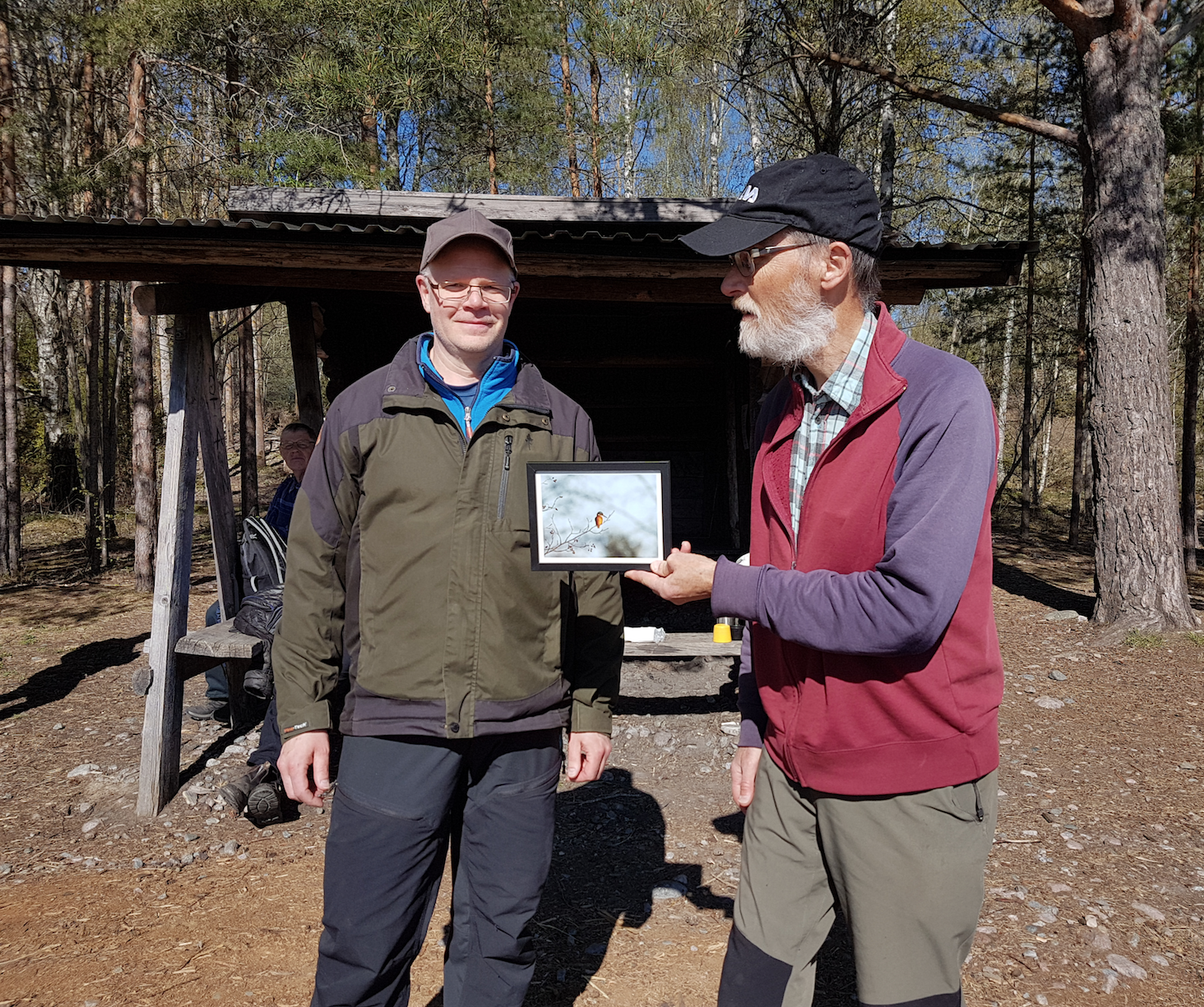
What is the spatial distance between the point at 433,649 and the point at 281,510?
12.6ft

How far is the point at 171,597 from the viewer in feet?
15.5

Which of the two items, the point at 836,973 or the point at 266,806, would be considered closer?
the point at 836,973

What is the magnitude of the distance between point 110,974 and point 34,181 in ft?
47.6

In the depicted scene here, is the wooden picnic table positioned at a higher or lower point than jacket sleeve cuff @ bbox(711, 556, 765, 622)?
lower

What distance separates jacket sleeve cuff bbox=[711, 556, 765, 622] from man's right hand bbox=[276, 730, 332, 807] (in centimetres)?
60

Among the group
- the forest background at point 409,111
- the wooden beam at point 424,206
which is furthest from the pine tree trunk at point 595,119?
the wooden beam at point 424,206

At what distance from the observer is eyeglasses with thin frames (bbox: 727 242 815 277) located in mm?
1651

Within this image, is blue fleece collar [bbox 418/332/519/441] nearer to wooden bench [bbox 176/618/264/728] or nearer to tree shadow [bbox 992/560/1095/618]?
wooden bench [bbox 176/618/264/728]

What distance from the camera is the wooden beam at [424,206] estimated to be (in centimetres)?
594

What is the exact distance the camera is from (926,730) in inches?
59.3

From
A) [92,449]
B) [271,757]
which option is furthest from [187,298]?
[92,449]

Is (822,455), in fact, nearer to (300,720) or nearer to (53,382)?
(300,720)

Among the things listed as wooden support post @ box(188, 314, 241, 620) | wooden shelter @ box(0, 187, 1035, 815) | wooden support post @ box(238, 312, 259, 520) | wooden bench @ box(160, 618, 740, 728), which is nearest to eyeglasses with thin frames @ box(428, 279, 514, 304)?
wooden shelter @ box(0, 187, 1035, 815)

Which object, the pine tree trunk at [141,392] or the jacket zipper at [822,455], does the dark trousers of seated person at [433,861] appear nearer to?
the jacket zipper at [822,455]
